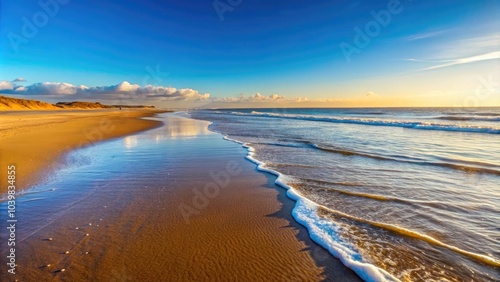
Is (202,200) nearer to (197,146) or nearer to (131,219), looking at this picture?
(131,219)

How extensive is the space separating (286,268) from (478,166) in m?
9.93

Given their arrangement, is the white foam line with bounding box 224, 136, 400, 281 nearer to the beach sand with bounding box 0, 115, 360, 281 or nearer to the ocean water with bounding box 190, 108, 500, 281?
the ocean water with bounding box 190, 108, 500, 281

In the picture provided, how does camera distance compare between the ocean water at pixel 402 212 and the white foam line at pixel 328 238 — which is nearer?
the white foam line at pixel 328 238

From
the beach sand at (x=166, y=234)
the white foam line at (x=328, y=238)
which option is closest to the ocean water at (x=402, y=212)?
the white foam line at (x=328, y=238)

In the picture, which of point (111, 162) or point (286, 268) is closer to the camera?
point (286, 268)

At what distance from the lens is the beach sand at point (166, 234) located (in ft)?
10.7

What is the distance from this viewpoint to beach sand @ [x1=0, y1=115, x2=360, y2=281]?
3258 mm

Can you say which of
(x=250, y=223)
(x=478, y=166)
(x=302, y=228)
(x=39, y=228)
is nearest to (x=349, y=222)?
(x=302, y=228)

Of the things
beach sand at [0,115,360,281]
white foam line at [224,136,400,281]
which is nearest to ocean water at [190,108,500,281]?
white foam line at [224,136,400,281]

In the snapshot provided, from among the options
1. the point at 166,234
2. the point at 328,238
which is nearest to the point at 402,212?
the point at 328,238

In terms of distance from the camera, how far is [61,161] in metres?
9.38

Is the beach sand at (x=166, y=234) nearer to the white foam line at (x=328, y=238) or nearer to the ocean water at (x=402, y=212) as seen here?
the white foam line at (x=328, y=238)

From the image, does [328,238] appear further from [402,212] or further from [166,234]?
[166,234]

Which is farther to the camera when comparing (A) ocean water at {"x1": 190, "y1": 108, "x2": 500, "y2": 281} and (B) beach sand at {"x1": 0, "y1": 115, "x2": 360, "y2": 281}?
(A) ocean water at {"x1": 190, "y1": 108, "x2": 500, "y2": 281}
